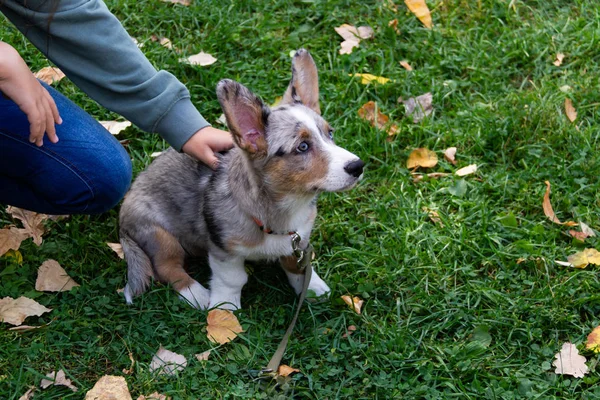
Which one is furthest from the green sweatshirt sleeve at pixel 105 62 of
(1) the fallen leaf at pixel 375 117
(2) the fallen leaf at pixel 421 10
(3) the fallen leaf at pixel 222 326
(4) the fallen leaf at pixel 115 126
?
(2) the fallen leaf at pixel 421 10

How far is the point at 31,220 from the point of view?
375cm

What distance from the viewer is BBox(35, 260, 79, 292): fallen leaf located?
3.42m

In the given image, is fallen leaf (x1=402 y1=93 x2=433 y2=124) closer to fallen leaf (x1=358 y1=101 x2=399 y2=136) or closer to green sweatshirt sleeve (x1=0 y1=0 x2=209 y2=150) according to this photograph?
fallen leaf (x1=358 y1=101 x2=399 y2=136)

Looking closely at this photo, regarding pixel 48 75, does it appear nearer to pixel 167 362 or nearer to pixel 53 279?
pixel 53 279

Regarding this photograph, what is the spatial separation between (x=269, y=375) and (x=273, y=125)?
1000mm

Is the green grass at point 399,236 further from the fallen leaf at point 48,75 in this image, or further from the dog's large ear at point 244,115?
the dog's large ear at point 244,115

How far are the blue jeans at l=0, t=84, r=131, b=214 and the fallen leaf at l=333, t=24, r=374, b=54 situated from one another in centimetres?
182

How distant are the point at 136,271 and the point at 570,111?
257cm

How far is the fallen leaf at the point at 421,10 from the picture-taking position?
4.89 m

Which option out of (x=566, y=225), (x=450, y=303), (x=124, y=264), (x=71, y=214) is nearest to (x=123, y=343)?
(x=124, y=264)

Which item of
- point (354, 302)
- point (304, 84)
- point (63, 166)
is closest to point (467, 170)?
point (354, 302)

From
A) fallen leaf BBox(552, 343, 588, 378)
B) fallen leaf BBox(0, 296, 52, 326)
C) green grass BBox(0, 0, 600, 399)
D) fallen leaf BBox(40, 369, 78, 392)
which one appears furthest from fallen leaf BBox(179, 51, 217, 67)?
fallen leaf BBox(552, 343, 588, 378)

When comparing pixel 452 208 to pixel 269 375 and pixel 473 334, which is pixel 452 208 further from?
pixel 269 375

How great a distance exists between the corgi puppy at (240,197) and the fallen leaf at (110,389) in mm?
484
